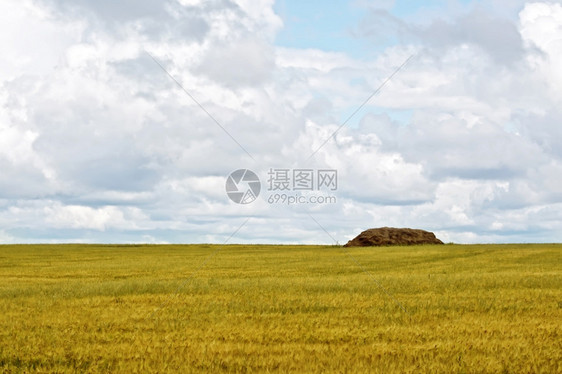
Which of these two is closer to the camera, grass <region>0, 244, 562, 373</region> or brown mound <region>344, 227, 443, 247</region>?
grass <region>0, 244, 562, 373</region>

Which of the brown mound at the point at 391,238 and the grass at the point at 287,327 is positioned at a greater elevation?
the brown mound at the point at 391,238

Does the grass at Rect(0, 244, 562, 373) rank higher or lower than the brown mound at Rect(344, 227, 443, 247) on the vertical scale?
lower

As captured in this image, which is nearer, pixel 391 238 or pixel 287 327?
pixel 287 327

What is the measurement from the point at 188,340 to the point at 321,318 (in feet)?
12.0

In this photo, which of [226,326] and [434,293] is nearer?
[226,326]

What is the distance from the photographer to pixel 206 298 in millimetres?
18156

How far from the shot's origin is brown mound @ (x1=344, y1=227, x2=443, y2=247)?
62.8 metres

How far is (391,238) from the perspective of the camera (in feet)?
207

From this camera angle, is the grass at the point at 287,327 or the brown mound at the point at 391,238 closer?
the grass at the point at 287,327

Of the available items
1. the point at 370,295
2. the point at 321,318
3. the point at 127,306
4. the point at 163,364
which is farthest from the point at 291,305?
the point at 163,364

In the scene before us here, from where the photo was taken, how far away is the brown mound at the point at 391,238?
62.8 meters

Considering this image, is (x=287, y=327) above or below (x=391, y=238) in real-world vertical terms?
below

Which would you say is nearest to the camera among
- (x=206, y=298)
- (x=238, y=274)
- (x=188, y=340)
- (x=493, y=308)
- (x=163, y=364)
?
(x=163, y=364)

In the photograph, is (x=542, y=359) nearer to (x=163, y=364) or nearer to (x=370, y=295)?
(x=163, y=364)
